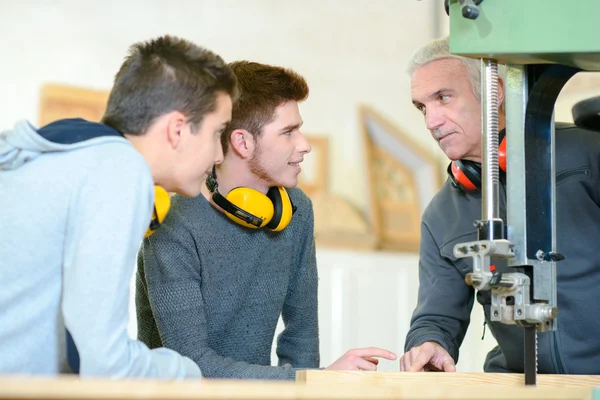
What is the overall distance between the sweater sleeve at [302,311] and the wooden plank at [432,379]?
56 cm

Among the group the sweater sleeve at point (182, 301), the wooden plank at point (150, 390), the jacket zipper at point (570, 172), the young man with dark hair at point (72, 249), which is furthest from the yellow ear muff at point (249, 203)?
the wooden plank at point (150, 390)

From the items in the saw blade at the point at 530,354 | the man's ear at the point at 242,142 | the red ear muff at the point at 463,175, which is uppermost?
the man's ear at the point at 242,142

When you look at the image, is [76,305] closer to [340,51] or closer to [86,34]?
[86,34]

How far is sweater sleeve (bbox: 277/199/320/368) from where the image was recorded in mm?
1920

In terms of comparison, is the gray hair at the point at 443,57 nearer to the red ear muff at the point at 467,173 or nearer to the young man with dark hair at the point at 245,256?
the red ear muff at the point at 467,173

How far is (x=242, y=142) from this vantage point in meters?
1.84

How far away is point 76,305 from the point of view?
1.05m

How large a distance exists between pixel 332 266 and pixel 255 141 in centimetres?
183

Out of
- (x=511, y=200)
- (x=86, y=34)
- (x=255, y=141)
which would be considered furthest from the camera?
(x=86, y=34)

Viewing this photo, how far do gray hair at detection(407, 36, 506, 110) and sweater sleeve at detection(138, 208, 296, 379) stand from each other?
2.26 ft

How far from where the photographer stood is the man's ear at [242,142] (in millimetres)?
1830

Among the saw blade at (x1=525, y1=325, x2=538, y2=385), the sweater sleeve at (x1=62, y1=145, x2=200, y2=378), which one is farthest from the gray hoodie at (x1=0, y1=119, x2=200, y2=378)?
the saw blade at (x1=525, y1=325, x2=538, y2=385)

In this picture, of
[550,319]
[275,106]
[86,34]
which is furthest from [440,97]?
[86,34]

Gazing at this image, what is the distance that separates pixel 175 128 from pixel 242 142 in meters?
0.56
